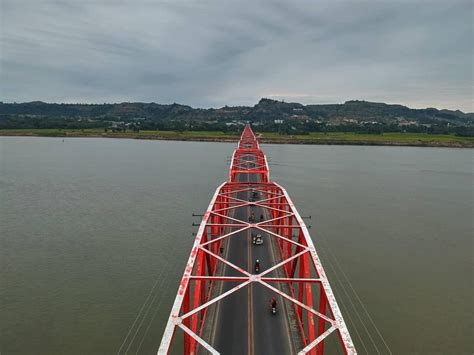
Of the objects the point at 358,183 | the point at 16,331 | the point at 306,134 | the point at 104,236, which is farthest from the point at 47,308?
the point at 306,134

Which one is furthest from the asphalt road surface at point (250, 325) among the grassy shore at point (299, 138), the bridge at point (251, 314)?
the grassy shore at point (299, 138)

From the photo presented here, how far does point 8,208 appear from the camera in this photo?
43125 mm

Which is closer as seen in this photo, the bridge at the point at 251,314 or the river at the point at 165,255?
the bridge at the point at 251,314

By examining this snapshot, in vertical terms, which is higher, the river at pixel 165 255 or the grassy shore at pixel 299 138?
the grassy shore at pixel 299 138

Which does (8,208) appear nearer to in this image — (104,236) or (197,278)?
(104,236)

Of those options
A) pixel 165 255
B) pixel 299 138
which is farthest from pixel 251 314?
pixel 299 138

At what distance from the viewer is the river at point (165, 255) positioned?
20547mm

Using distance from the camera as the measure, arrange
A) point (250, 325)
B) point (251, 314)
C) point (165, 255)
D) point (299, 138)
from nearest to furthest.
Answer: point (250, 325) < point (251, 314) < point (165, 255) < point (299, 138)

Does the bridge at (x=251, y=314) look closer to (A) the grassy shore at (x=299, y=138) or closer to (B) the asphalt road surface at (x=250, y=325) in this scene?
(B) the asphalt road surface at (x=250, y=325)

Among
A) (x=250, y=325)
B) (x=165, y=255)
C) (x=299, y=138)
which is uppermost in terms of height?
(x=299, y=138)

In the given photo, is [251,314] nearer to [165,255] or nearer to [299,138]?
[165,255]

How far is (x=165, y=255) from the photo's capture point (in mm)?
30172

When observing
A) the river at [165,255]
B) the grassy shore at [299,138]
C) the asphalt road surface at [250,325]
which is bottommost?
the river at [165,255]

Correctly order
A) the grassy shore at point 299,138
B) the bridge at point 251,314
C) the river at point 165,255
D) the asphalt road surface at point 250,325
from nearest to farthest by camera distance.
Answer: the bridge at point 251,314, the asphalt road surface at point 250,325, the river at point 165,255, the grassy shore at point 299,138
